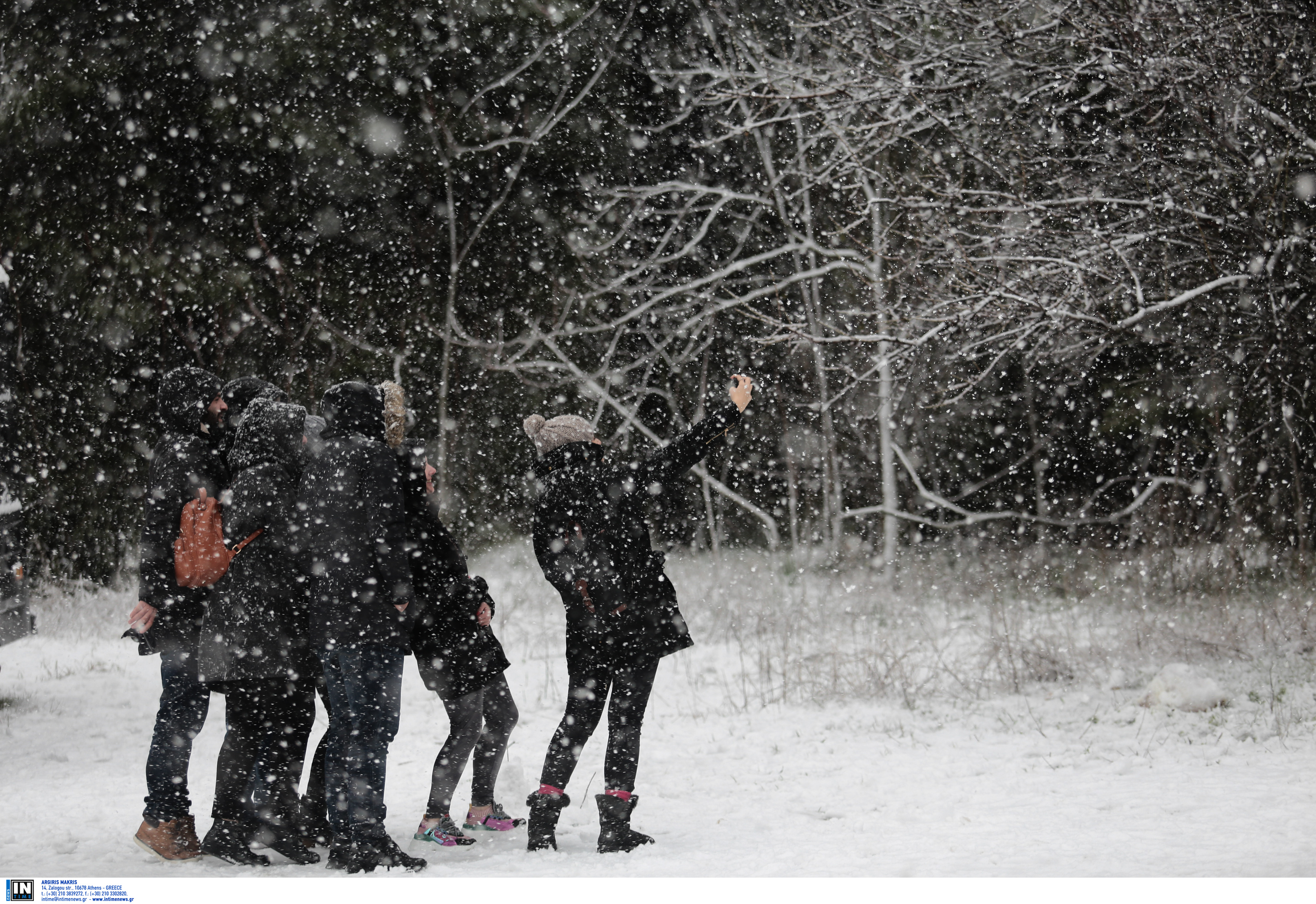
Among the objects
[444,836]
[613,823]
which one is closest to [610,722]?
[613,823]

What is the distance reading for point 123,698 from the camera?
7.62 m

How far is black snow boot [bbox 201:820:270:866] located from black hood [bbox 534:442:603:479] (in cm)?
167

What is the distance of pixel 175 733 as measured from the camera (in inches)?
157

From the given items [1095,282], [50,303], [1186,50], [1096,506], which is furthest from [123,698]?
[1096,506]

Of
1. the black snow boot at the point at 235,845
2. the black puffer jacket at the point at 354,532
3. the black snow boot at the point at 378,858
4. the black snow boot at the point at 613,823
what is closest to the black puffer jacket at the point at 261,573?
the black puffer jacket at the point at 354,532

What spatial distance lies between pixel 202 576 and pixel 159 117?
10.3 m

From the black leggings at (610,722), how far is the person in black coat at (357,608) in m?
0.61

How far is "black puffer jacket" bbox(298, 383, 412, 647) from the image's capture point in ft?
12.1

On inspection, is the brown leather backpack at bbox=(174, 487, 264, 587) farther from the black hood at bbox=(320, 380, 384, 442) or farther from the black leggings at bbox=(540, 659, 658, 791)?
the black leggings at bbox=(540, 659, 658, 791)

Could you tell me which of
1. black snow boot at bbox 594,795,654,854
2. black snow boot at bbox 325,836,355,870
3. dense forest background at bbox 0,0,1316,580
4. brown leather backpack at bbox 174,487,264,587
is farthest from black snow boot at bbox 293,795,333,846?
dense forest background at bbox 0,0,1316,580

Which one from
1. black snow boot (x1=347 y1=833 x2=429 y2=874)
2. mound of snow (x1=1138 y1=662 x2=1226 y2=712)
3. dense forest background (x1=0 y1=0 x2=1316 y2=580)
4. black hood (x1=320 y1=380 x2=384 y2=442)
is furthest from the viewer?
dense forest background (x1=0 y1=0 x2=1316 y2=580)

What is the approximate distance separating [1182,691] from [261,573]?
206 inches

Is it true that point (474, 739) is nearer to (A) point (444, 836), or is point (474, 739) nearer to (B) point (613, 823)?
(A) point (444, 836)
